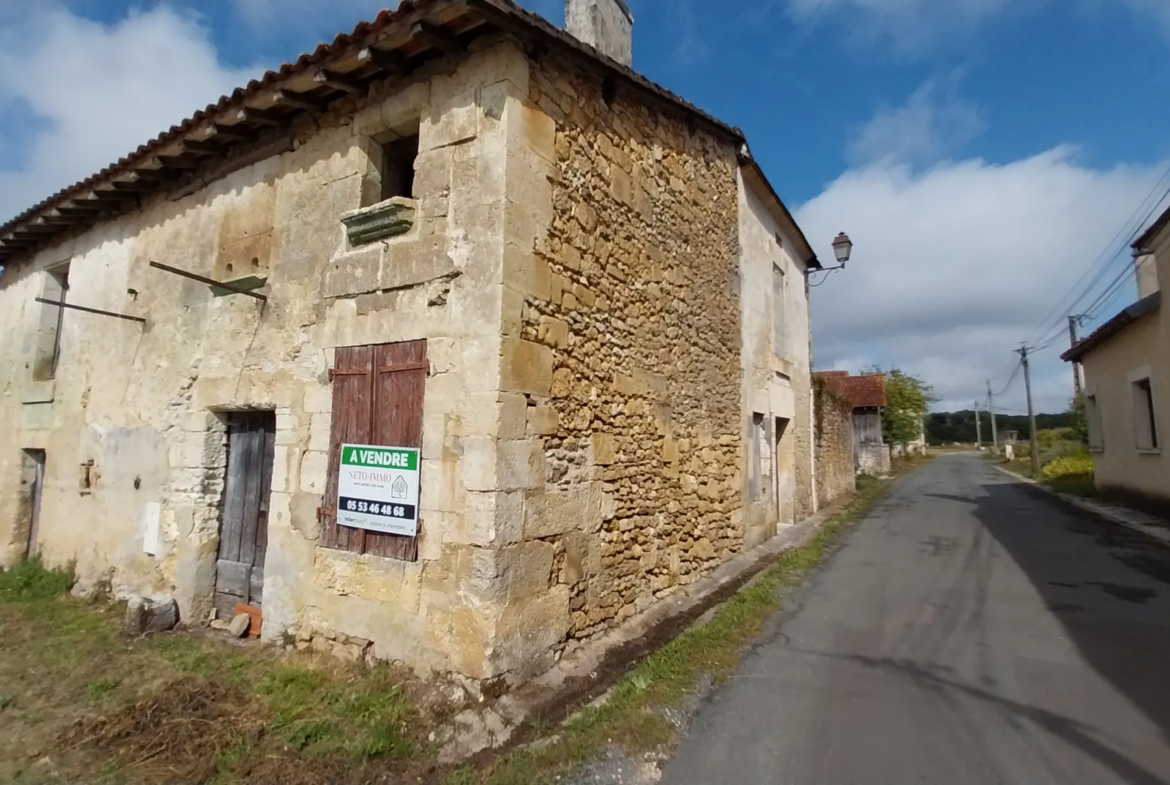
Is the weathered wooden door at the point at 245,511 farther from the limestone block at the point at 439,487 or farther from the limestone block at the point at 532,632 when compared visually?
the limestone block at the point at 532,632

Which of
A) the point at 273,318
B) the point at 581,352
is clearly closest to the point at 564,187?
the point at 581,352

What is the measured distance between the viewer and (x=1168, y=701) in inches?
144

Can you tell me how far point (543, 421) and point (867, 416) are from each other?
25.8 metres

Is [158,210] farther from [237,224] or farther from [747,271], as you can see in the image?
[747,271]

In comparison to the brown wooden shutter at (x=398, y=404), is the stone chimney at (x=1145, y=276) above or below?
above

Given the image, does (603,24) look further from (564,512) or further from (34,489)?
(34,489)

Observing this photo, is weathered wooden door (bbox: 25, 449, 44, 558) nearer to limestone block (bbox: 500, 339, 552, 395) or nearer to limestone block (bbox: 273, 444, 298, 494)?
limestone block (bbox: 273, 444, 298, 494)

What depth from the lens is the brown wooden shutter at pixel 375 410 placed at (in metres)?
4.47

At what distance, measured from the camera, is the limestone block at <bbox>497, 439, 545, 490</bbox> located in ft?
13.6

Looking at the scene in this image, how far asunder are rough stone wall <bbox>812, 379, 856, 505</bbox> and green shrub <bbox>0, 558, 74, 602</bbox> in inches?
487

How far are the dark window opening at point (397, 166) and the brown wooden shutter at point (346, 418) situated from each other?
1.56 metres

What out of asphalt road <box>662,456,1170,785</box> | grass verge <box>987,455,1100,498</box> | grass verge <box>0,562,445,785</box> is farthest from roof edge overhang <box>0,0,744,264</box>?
grass verge <box>987,455,1100,498</box>

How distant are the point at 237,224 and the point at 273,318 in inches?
51.8

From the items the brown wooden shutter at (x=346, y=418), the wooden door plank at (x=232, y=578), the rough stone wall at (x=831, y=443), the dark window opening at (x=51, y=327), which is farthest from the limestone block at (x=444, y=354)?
the rough stone wall at (x=831, y=443)
